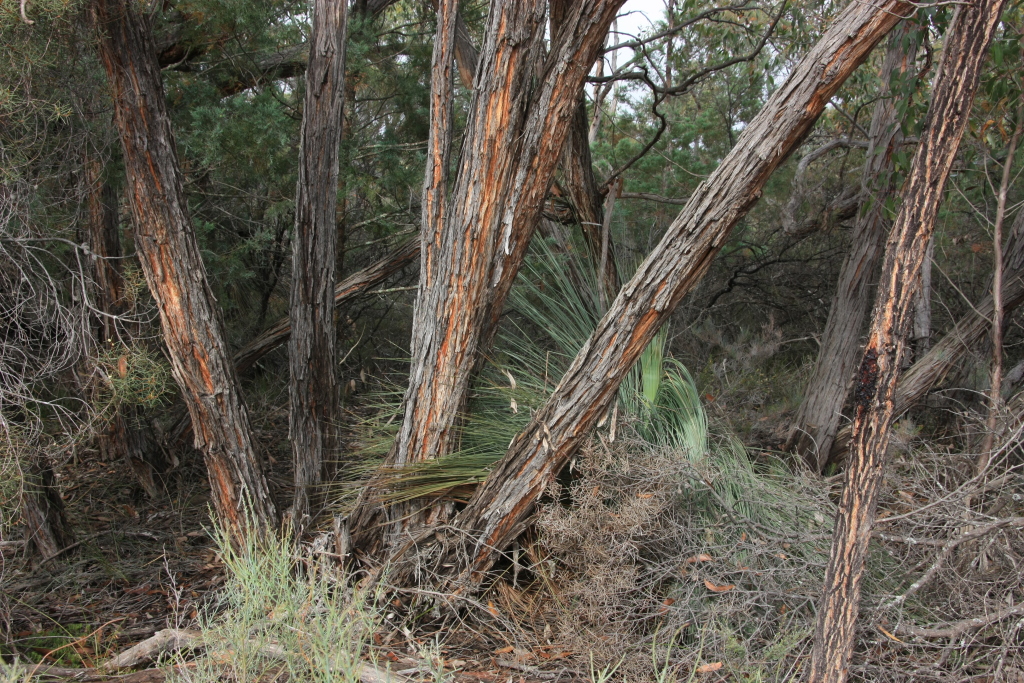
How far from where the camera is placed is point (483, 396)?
4219 mm

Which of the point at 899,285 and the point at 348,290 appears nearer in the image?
the point at 899,285

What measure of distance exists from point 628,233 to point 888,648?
12.8 feet

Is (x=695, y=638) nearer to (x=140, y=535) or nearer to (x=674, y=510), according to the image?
(x=674, y=510)

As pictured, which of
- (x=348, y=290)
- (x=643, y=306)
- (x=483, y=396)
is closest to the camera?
(x=643, y=306)

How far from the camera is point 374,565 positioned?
4156 millimetres

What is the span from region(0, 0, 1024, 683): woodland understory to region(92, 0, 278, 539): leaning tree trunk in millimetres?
19

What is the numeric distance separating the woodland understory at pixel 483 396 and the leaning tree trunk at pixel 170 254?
19 millimetres

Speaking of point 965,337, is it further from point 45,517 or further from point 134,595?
point 45,517

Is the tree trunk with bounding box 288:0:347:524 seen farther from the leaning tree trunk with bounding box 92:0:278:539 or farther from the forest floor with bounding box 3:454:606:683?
the forest floor with bounding box 3:454:606:683

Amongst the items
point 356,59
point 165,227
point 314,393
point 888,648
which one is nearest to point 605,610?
point 888,648

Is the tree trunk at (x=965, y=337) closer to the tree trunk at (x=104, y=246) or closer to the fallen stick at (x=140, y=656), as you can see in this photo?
the fallen stick at (x=140, y=656)

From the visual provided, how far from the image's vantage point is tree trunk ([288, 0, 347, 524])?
458cm

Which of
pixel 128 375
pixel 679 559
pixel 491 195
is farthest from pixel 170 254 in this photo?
pixel 679 559

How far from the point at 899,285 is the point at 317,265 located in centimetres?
329
